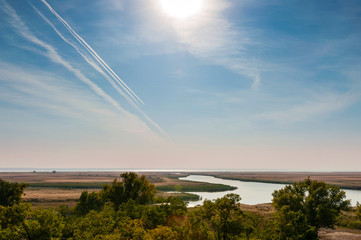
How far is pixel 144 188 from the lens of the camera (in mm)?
54250

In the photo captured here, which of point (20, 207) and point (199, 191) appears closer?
point (20, 207)

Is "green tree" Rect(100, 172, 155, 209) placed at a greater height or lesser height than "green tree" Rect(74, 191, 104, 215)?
greater

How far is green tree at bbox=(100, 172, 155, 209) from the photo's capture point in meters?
52.2

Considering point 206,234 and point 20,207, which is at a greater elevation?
point 20,207

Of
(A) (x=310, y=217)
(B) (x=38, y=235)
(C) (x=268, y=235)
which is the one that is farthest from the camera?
(A) (x=310, y=217)

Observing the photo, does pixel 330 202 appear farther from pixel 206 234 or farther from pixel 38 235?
pixel 38 235

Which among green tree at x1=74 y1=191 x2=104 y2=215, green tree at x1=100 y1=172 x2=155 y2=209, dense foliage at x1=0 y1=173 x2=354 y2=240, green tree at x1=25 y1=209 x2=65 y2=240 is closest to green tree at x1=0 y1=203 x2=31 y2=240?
dense foliage at x1=0 y1=173 x2=354 y2=240

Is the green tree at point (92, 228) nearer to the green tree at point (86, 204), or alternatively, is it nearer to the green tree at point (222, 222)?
the green tree at point (222, 222)

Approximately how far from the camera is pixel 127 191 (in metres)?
53.0

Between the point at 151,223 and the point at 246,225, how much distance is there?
14.7m

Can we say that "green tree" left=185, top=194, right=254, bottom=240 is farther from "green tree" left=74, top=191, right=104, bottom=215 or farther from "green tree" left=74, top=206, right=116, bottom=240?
"green tree" left=74, top=191, right=104, bottom=215

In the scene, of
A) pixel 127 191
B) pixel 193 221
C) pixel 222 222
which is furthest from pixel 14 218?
pixel 127 191

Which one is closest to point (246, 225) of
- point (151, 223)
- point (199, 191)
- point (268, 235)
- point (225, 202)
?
point (225, 202)

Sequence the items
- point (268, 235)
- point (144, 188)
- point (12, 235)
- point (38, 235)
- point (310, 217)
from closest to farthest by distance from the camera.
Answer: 1. point (12, 235)
2. point (38, 235)
3. point (268, 235)
4. point (310, 217)
5. point (144, 188)
